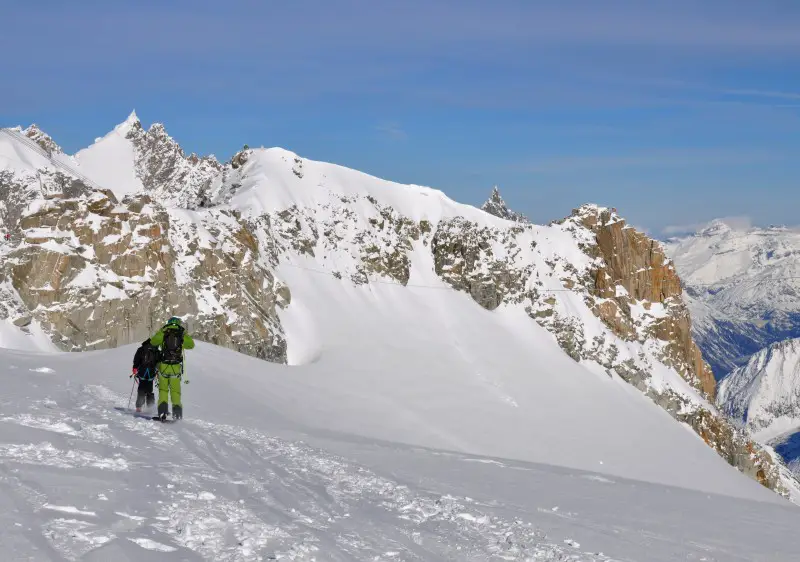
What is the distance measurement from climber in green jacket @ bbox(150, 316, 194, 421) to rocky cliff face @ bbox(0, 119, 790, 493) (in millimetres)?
37771

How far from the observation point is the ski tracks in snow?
8359mm

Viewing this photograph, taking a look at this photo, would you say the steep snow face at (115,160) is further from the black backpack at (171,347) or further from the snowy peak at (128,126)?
the black backpack at (171,347)

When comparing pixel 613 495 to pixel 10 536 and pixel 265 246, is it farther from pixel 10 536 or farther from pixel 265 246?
pixel 265 246

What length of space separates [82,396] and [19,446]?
8269 millimetres

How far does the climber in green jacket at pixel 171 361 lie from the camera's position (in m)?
18.6

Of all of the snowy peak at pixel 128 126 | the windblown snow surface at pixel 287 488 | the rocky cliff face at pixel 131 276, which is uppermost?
the snowy peak at pixel 128 126

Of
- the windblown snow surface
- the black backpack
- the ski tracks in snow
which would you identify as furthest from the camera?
the black backpack

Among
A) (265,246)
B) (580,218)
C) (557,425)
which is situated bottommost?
(557,425)

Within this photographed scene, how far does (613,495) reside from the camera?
1662 cm

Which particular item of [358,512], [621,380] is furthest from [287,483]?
[621,380]

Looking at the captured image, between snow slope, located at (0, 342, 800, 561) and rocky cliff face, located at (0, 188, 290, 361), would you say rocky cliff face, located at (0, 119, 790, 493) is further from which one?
snow slope, located at (0, 342, 800, 561)

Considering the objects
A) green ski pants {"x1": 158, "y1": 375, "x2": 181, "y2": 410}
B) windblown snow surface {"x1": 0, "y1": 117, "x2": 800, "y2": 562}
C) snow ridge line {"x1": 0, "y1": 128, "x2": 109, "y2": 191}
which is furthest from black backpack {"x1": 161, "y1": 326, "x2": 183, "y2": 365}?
snow ridge line {"x1": 0, "y1": 128, "x2": 109, "y2": 191}

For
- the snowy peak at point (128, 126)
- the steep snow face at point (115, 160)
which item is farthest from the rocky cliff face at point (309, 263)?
the snowy peak at point (128, 126)

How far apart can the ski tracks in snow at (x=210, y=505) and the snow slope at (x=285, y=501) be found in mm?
35
